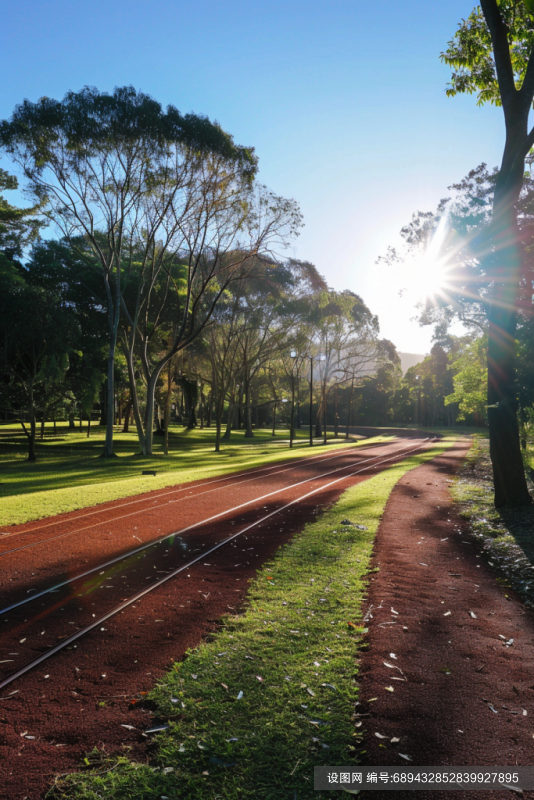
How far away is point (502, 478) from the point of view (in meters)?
12.2

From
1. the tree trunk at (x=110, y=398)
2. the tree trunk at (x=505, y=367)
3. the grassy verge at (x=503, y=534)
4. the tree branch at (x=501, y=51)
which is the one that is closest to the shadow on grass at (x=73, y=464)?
the tree trunk at (x=110, y=398)

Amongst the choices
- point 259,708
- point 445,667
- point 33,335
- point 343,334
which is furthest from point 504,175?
point 343,334

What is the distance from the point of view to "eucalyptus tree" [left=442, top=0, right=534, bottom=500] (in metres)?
11.1

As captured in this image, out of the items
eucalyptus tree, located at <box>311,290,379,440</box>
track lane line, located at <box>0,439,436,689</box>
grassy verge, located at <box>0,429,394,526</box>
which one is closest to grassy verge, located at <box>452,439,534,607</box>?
track lane line, located at <box>0,439,436,689</box>

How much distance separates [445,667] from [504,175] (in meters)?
11.1

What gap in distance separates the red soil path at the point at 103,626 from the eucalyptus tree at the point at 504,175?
207 inches

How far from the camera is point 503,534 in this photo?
10234 millimetres

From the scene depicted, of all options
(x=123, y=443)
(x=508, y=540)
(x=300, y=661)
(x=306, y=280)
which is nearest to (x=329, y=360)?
(x=306, y=280)

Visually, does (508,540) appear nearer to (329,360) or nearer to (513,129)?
(513,129)

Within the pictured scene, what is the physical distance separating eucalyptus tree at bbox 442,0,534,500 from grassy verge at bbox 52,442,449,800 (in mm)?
6884

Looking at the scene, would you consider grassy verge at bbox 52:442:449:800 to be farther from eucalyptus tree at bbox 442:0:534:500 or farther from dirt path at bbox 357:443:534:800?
eucalyptus tree at bbox 442:0:534:500

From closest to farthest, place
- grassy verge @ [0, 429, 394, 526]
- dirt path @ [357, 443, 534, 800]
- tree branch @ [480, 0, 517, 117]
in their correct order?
dirt path @ [357, 443, 534, 800]
tree branch @ [480, 0, 517, 117]
grassy verge @ [0, 429, 394, 526]

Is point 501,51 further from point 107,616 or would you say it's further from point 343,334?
point 343,334

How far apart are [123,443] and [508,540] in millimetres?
35975
